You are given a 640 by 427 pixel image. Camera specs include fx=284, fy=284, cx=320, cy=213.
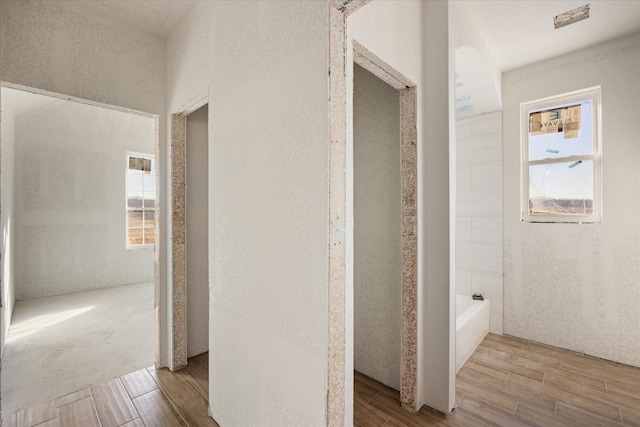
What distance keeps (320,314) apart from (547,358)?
108 inches

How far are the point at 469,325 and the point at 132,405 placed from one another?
280 cm

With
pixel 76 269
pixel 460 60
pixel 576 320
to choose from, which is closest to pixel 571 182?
pixel 576 320

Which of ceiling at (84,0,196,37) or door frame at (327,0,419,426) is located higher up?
ceiling at (84,0,196,37)

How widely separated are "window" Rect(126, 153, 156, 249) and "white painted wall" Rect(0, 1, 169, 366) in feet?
12.0

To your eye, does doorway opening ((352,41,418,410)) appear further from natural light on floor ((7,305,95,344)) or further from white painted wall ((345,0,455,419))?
natural light on floor ((7,305,95,344))

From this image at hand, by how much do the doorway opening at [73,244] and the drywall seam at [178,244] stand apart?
0.98 feet

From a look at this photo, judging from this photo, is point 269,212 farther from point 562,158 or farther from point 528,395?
point 562,158

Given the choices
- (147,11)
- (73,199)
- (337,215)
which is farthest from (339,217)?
(73,199)

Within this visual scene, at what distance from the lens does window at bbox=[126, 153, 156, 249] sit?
5453mm

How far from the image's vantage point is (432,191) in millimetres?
1969

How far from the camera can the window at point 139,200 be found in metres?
5.45

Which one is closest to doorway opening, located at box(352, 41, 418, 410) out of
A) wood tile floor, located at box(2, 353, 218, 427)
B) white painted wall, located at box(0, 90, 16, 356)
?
wood tile floor, located at box(2, 353, 218, 427)

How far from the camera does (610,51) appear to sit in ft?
8.52

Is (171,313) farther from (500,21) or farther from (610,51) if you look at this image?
(610,51)
